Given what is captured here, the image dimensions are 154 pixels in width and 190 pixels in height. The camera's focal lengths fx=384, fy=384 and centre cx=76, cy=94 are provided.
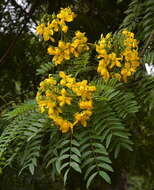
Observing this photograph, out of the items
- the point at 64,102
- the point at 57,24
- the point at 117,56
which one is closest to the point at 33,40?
the point at 57,24

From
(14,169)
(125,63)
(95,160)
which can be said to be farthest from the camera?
(14,169)

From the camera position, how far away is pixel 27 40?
4.14 metres

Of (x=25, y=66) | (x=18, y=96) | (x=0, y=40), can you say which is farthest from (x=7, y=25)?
(x=18, y=96)

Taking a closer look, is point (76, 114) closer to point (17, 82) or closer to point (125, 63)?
point (125, 63)

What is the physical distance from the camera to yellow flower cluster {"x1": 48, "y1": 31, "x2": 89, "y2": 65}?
6.89 feet

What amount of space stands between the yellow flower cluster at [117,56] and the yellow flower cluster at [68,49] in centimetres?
22

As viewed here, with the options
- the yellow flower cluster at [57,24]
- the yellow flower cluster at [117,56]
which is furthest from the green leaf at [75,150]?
the yellow flower cluster at [57,24]

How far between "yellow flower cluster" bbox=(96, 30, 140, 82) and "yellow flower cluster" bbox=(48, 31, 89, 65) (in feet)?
0.72

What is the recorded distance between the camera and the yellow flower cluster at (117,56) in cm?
193

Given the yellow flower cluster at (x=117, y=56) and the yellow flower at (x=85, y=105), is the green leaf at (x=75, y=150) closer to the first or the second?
the yellow flower at (x=85, y=105)

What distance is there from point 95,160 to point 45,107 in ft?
1.11

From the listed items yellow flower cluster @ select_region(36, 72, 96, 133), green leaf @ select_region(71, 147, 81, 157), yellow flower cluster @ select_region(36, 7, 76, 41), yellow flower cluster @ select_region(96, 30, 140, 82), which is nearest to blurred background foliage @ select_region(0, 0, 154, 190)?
yellow flower cluster @ select_region(36, 7, 76, 41)

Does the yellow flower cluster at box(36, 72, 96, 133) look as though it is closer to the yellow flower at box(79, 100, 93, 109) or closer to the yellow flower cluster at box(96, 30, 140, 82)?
the yellow flower at box(79, 100, 93, 109)

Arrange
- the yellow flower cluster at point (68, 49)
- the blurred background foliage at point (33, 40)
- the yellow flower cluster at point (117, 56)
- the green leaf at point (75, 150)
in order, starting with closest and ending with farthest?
the green leaf at point (75, 150), the yellow flower cluster at point (117, 56), the yellow flower cluster at point (68, 49), the blurred background foliage at point (33, 40)
